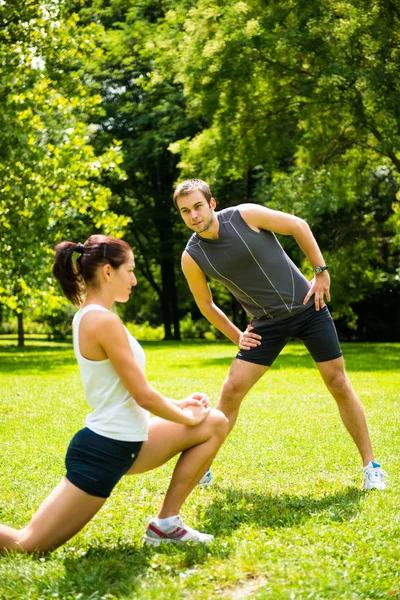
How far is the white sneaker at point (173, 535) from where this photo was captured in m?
4.20

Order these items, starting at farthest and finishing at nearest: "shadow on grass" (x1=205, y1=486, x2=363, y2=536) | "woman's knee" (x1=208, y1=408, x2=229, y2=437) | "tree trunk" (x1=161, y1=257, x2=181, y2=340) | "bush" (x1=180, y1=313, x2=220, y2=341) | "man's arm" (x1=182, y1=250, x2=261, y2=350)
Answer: "bush" (x1=180, y1=313, x2=220, y2=341)
"tree trunk" (x1=161, y1=257, x2=181, y2=340)
"man's arm" (x1=182, y1=250, x2=261, y2=350)
"shadow on grass" (x1=205, y1=486, x2=363, y2=536)
"woman's knee" (x1=208, y1=408, x2=229, y2=437)

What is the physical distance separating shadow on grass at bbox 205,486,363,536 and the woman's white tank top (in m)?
0.98

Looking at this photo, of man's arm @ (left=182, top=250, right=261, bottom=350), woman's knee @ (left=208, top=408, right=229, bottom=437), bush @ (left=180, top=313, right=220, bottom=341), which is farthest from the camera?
bush @ (left=180, top=313, right=220, bottom=341)

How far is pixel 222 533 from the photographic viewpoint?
4.46 meters

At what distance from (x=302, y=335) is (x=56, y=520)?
2460 mm

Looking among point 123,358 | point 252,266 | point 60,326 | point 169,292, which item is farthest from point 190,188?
point 60,326

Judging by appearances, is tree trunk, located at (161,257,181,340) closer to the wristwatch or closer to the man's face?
the wristwatch

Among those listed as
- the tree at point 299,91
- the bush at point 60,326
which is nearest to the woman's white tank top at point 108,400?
the tree at point 299,91

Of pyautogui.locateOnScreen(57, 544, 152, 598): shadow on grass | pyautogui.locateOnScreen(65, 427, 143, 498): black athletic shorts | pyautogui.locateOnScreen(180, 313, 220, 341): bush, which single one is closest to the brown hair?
pyautogui.locateOnScreen(65, 427, 143, 498): black athletic shorts

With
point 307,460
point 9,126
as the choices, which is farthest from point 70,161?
point 307,460

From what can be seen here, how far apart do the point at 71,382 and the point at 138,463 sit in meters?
9.81

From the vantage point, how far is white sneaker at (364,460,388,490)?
17.8 ft

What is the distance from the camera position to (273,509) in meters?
4.98

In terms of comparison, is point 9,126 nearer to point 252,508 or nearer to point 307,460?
point 307,460
